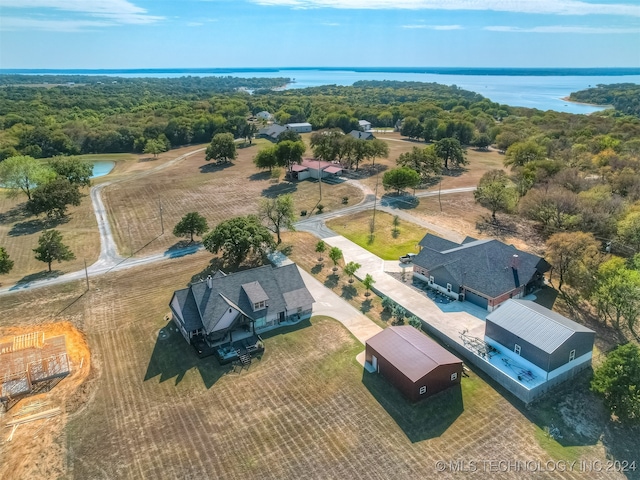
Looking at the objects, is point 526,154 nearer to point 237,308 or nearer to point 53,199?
point 237,308

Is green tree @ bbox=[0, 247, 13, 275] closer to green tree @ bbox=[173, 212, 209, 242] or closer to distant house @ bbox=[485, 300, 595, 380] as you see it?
green tree @ bbox=[173, 212, 209, 242]

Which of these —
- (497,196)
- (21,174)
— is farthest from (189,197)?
(497,196)

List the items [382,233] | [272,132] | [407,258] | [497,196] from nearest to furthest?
1. [407,258]
2. [382,233]
3. [497,196]
4. [272,132]

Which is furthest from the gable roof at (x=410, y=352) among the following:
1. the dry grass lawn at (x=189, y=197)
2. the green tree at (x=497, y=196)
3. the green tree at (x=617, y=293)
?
the green tree at (x=497, y=196)

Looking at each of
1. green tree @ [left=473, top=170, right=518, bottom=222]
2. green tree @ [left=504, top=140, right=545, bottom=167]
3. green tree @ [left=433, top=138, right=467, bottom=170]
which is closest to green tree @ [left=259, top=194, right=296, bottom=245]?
green tree @ [left=473, top=170, right=518, bottom=222]

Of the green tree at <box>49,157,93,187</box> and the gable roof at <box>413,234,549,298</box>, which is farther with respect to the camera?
the green tree at <box>49,157,93,187</box>

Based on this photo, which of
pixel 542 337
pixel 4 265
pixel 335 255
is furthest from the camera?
pixel 335 255

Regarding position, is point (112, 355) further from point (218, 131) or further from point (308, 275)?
point (218, 131)
